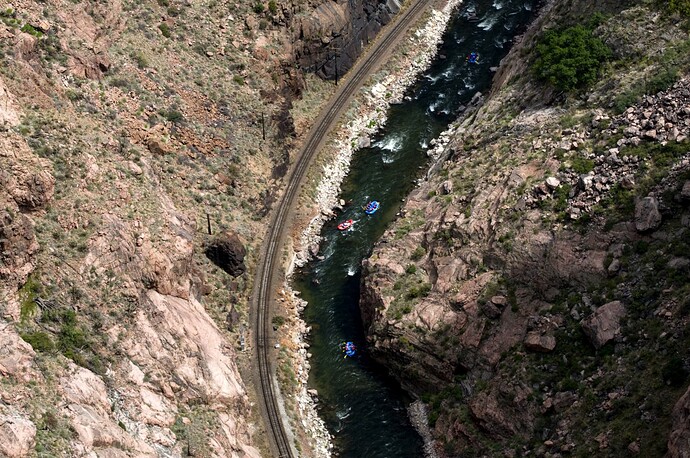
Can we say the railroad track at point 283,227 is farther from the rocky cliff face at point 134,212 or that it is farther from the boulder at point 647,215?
the boulder at point 647,215

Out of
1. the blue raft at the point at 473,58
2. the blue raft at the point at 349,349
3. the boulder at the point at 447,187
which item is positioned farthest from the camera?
the blue raft at the point at 473,58

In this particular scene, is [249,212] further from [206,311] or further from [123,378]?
[123,378]

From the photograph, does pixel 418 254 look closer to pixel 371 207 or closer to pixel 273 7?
pixel 371 207

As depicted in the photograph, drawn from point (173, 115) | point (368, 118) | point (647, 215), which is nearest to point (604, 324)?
point (647, 215)

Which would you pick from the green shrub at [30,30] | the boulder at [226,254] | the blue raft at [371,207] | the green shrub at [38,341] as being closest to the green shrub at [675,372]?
the blue raft at [371,207]

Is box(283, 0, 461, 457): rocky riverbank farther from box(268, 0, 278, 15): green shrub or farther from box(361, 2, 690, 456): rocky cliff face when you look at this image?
box(268, 0, 278, 15): green shrub

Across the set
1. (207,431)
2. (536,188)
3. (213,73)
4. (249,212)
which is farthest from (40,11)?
(536,188)
